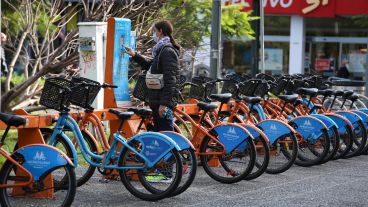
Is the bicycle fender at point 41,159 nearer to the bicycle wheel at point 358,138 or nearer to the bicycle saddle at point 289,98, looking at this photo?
the bicycle saddle at point 289,98

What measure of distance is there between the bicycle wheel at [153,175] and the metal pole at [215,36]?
5.81 meters

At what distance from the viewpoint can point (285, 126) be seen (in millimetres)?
9016

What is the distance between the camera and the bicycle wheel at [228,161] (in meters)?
8.31

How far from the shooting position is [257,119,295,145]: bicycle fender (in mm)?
9031

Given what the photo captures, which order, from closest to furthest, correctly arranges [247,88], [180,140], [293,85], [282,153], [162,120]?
[180,140]
[162,120]
[282,153]
[247,88]
[293,85]

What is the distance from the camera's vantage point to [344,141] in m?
10.7

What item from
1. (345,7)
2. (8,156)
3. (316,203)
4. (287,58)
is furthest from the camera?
(287,58)

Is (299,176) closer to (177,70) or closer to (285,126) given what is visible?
(285,126)

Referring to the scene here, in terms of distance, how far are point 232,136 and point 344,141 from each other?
9.66 feet

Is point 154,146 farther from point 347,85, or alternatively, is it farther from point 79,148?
point 347,85

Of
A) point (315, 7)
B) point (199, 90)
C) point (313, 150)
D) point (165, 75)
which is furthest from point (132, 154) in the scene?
point (315, 7)

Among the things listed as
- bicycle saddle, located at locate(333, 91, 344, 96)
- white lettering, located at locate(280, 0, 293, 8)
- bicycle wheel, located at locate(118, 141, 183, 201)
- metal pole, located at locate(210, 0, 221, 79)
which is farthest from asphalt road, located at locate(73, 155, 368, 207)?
white lettering, located at locate(280, 0, 293, 8)

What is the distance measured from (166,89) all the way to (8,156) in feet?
6.81

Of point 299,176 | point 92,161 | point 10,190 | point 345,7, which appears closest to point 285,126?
point 299,176
